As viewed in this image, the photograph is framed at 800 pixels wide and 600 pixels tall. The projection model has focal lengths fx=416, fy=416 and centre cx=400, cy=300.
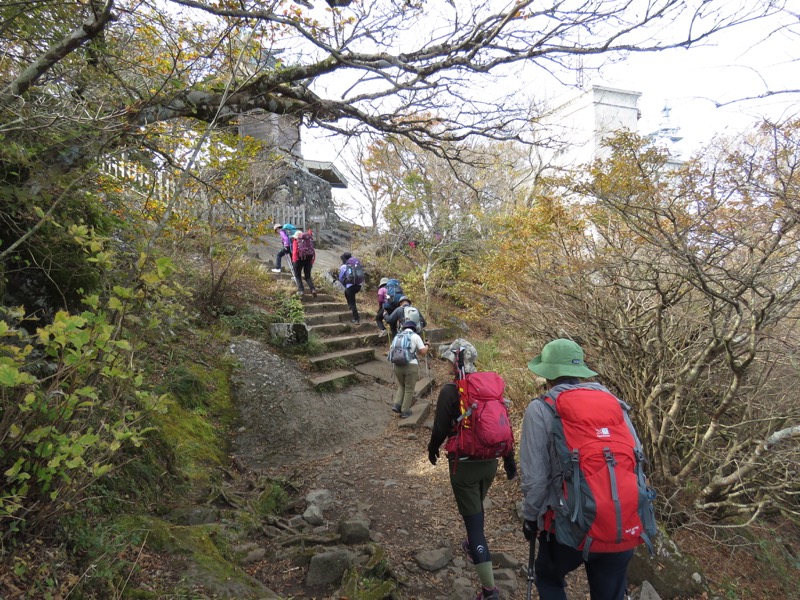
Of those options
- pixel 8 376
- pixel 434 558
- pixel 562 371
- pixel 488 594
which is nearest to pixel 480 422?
pixel 562 371

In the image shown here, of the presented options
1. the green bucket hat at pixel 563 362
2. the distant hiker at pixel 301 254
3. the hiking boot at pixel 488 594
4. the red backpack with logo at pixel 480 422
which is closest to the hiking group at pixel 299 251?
the distant hiker at pixel 301 254

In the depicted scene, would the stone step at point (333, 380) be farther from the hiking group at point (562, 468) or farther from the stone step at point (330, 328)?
the hiking group at point (562, 468)

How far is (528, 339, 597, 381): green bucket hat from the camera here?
2.45 m

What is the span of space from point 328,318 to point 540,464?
7.60 metres

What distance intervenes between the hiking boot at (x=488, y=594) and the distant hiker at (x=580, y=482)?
1.99ft

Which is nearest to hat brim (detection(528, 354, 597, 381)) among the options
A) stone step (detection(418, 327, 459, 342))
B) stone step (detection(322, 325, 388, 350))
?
stone step (detection(322, 325, 388, 350))

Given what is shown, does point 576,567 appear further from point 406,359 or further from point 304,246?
point 304,246

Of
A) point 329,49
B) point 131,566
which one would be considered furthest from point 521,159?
point 131,566

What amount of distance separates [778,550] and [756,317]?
3.59 metres

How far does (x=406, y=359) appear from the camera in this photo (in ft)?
20.7

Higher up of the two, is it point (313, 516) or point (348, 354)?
point (348, 354)

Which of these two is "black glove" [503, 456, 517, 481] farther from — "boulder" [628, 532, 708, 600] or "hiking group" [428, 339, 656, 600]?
"boulder" [628, 532, 708, 600]

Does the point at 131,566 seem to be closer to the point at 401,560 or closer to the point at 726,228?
the point at 401,560

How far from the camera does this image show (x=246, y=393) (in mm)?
6148
